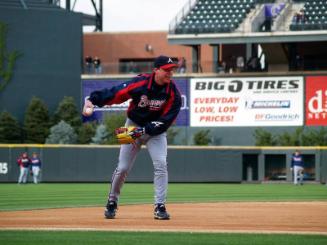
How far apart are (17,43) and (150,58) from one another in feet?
27.5

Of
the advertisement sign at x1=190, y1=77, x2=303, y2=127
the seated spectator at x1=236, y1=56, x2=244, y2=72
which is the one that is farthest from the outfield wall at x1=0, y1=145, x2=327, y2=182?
the seated spectator at x1=236, y1=56, x2=244, y2=72

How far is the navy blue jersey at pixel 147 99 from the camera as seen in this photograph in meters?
10.6

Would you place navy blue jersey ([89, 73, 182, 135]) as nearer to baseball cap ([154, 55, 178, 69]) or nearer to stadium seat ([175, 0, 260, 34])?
baseball cap ([154, 55, 178, 69])

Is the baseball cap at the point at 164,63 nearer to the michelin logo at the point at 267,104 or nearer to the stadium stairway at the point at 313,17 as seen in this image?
the stadium stairway at the point at 313,17

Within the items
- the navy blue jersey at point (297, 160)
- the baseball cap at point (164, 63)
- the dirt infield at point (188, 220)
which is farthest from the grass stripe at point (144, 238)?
the navy blue jersey at point (297, 160)

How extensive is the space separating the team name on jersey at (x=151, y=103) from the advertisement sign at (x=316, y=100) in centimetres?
2974

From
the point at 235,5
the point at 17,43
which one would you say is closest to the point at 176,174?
the point at 235,5

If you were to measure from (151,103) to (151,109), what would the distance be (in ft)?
0.29

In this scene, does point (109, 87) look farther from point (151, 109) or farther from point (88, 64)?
point (151, 109)

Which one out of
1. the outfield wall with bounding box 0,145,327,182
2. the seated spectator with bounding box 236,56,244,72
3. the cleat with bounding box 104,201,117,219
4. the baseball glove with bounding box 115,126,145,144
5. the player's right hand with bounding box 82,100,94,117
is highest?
the seated spectator with bounding box 236,56,244,72

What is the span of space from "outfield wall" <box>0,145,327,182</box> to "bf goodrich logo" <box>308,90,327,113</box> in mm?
4583

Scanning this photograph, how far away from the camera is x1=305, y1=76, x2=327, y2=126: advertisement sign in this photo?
39625 millimetres

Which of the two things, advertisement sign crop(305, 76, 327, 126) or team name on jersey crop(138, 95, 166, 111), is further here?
advertisement sign crop(305, 76, 327, 126)

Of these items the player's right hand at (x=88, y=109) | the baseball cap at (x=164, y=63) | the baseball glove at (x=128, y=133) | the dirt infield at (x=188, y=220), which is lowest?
the dirt infield at (x=188, y=220)
